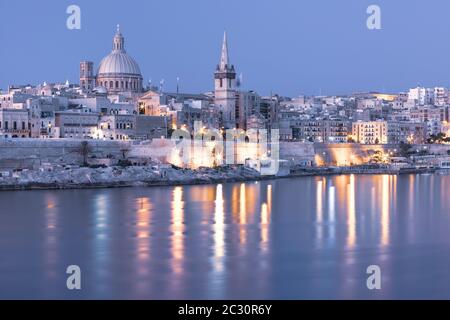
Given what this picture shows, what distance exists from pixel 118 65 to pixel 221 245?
834 inches

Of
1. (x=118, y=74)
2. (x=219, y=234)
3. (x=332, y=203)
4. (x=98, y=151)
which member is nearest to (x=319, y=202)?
(x=332, y=203)

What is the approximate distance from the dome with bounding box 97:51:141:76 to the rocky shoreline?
32.0ft

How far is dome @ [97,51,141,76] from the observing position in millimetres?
29398

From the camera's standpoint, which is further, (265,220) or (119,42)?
(119,42)

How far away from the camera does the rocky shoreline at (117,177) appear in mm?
16062

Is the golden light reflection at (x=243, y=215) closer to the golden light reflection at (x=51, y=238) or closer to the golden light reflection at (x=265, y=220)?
the golden light reflection at (x=265, y=220)

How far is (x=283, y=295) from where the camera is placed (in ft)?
22.0

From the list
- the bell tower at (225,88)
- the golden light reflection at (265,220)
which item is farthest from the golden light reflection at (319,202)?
the bell tower at (225,88)

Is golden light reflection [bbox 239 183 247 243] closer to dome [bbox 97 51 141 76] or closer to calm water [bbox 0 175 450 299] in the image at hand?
calm water [bbox 0 175 450 299]

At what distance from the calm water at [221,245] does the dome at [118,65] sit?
14684 mm

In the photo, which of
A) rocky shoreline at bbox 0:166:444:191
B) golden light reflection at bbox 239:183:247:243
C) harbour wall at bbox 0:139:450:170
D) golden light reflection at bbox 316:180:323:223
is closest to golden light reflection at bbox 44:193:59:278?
golden light reflection at bbox 239:183:247:243

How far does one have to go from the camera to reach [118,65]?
29.4 meters

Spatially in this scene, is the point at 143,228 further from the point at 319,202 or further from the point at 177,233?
the point at 319,202

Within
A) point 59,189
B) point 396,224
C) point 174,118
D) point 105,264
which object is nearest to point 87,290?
point 105,264
